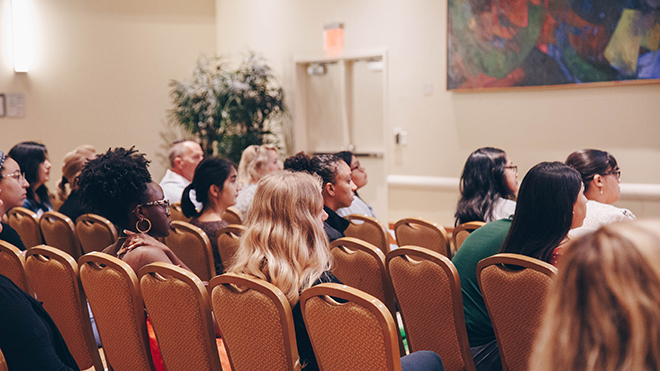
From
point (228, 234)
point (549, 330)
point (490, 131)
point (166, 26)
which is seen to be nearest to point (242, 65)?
point (166, 26)

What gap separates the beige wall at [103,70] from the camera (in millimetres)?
7363

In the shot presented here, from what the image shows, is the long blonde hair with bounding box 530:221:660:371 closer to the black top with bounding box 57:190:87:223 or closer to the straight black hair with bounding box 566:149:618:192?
the straight black hair with bounding box 566:149:618:192

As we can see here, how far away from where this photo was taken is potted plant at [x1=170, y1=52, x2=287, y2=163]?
25.0ft

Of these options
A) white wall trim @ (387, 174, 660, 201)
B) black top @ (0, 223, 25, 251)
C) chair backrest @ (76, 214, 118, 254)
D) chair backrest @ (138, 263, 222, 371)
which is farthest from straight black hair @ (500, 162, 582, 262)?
white wall trim @ (387, 174, 660, 201)

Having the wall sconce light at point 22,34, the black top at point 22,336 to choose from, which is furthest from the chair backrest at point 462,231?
the wall sconce light at point 22,34

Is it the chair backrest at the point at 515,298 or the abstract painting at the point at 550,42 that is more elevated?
the abstract painting at the point at 550,42

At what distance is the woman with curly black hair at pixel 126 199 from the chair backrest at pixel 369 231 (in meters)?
1.26

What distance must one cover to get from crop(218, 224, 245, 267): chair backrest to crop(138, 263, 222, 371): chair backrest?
1.03 metres

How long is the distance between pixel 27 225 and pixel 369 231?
95.2 inches

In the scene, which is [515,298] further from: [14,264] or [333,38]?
[333,38]

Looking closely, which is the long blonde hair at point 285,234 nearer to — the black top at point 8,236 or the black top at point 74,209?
the black top at point 8,236

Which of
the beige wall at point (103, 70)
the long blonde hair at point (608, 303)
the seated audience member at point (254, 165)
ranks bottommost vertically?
the seated audience member at point (254, 165)

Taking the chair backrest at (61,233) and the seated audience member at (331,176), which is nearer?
the seated audience member at (331,176)

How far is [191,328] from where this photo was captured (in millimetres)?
2074
